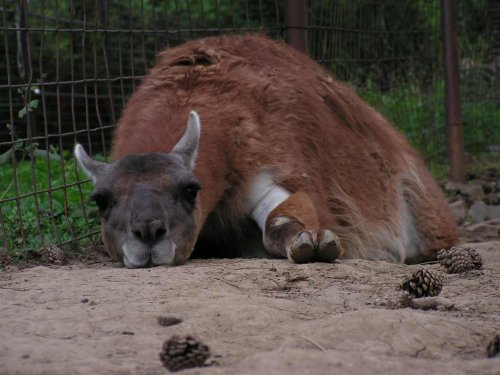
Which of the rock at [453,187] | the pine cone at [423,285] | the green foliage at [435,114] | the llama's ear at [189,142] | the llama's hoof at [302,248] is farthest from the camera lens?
the green foliage at [435,114]

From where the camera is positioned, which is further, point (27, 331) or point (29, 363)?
point (27, 331)

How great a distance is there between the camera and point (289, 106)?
6.17 metres

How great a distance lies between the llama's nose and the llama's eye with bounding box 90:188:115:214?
1.14 feet

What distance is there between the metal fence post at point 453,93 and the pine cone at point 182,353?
7214mm

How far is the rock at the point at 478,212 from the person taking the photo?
8930 mm

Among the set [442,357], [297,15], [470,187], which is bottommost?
[470,187]

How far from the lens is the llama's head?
5.01 meters

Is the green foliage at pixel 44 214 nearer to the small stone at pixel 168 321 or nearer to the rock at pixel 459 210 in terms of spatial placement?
the small stone at pixel 168 321

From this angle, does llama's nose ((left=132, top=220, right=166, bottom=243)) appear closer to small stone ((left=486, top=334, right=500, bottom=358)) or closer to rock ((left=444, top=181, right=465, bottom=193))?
small stone ((left=486, top=334, right=500, bottom=358))

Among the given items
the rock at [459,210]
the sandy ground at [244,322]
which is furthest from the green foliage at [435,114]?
the sandy ground at [244,322]

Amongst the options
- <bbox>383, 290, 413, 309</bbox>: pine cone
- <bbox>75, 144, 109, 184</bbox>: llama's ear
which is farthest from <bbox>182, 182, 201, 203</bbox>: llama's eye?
<bbox>383, 290, 413, 309</bbox>: pine cone

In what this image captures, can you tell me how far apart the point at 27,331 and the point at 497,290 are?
212 centimetres

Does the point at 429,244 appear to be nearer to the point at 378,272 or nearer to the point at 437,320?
the point at 378,272

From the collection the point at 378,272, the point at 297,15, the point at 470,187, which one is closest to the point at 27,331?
Result: the point at 378,272
